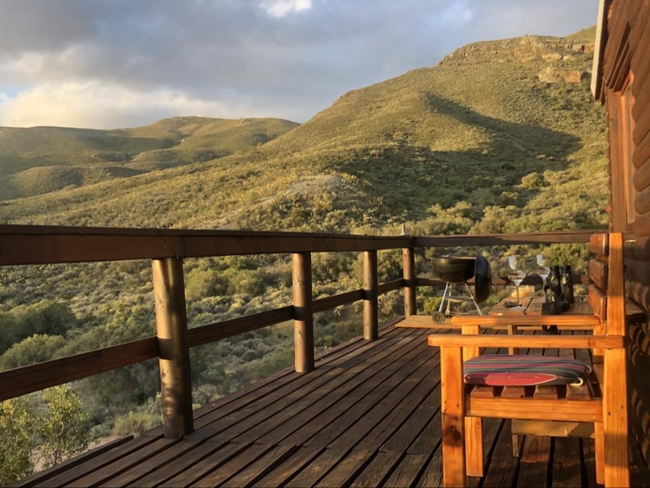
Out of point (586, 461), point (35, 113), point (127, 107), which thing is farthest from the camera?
point (127, 107)

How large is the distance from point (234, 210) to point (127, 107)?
122 metres

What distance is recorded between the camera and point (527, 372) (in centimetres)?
202

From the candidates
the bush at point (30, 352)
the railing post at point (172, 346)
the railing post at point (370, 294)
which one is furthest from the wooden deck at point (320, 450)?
the bush at point (30, 352)

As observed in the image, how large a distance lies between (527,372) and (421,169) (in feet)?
96.9

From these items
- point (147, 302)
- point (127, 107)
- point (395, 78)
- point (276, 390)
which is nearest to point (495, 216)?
point (147, 302)

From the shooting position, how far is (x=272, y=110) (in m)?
110

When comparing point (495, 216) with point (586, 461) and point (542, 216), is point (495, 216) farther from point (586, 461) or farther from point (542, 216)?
point (586, 461)

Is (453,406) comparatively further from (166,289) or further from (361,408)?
(166,289)

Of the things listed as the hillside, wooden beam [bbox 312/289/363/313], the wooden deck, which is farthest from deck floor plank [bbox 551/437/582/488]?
the hillside

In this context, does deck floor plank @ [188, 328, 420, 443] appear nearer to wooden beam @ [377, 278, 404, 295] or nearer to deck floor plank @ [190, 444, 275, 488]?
deck floor plank @ [190, 444, 275, 488]

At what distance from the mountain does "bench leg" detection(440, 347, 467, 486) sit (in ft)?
54.8

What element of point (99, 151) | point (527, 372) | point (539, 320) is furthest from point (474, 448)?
point (99, 151)

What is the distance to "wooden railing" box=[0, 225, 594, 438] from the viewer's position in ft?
7.20

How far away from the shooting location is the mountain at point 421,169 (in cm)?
2238
